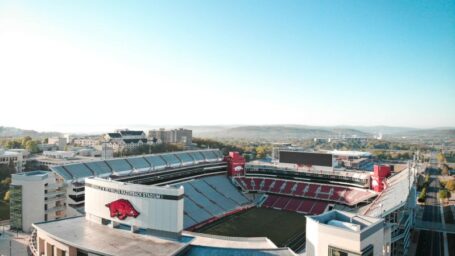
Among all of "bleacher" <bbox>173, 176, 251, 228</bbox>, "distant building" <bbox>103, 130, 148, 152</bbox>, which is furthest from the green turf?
"distant building" <bbox>103, 130, 148, 152</bbox>

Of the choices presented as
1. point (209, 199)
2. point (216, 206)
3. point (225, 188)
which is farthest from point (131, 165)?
point (225, 188)

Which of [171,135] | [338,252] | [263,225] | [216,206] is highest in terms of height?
[171,135]

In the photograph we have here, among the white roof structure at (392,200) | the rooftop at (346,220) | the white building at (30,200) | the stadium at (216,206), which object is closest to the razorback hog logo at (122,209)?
the stadium at (216,206)

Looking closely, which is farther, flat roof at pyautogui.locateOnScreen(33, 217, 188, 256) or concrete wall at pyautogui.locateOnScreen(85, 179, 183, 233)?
concrete wall at pyautogui.locateOnScreen(85, 179, 183, 233)

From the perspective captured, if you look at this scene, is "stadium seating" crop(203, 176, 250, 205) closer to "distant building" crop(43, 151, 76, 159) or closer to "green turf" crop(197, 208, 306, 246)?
→ "green turf" crop(197, 208, 306, 246)

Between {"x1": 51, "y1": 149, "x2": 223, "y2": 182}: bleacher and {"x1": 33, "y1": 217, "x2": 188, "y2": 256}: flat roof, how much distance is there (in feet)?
65.0

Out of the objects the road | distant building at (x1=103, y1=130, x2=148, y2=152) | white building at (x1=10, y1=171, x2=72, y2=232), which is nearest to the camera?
the road

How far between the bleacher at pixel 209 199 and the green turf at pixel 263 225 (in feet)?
7.43

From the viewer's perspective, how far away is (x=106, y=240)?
30.7 metres

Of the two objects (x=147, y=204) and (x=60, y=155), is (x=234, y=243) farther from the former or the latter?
(x=60, y=155)

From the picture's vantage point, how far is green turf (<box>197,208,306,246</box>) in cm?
5184

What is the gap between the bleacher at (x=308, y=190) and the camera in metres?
65.2

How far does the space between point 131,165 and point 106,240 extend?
34516 millimetres

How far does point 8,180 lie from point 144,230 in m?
53.9
